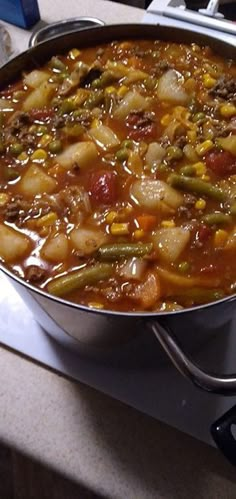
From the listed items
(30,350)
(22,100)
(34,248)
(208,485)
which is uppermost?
(22,100)

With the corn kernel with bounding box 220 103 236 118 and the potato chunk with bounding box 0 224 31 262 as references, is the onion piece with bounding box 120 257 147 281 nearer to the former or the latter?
the potato chunk with bounding box 0 224 31 262

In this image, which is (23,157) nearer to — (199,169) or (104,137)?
(104,137)

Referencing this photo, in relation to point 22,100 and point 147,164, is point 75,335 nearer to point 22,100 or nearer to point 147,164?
point 147,164

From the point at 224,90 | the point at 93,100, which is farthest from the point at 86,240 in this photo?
the point at 224,90

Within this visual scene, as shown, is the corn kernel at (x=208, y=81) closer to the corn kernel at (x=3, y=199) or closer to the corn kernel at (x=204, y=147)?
the corn kernel at (x=204, y=147)

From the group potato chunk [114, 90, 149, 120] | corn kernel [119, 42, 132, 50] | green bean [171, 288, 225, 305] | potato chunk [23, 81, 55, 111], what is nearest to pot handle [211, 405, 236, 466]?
green bean [171, 288, 225, 305]

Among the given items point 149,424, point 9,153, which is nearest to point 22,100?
point 9,153

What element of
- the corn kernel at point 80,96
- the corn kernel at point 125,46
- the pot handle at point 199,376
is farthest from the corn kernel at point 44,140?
the pot handle at point 199,376
